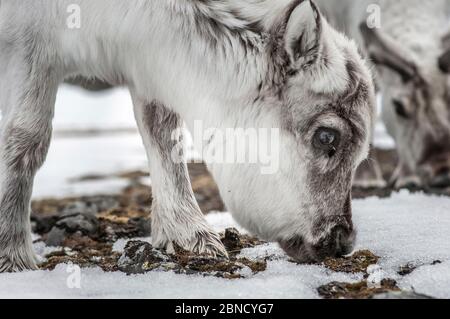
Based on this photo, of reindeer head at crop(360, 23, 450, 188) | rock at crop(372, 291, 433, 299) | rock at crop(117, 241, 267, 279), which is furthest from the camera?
reindeer head at crop(360, 23, 450, 188)

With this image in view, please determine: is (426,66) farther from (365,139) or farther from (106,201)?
(365,139)

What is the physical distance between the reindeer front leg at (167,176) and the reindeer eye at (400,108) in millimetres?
3610

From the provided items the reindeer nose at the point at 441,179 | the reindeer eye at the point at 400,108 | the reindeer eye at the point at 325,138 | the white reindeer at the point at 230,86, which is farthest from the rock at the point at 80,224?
the reindeer eye at the point at 400,108

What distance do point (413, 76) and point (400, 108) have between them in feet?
1.23

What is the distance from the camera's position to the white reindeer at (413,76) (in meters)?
7.92

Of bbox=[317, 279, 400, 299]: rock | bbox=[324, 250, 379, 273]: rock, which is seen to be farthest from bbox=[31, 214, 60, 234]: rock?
bbox=[317, 279, 400, 299]: rock

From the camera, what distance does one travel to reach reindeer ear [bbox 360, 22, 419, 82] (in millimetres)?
8067

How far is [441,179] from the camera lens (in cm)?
772

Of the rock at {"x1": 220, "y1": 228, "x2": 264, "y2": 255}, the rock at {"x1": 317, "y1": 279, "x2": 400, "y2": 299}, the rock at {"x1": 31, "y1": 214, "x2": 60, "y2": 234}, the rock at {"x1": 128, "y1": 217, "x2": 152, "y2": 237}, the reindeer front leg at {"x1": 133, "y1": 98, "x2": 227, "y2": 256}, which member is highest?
the reindeer front leg at {"x1": 133, "y1": 98, "x2": 227, "y2": 256}

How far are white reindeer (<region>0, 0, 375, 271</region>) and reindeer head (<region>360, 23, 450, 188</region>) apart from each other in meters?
3.75

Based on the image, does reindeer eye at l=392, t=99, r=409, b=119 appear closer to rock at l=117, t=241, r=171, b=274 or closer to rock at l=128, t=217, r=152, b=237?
rock at l=128, t=217, r=152, b=237

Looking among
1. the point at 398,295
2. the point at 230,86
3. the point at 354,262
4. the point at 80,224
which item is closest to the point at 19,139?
the point at 230,86

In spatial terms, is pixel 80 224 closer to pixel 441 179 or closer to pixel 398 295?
pixel 398 295

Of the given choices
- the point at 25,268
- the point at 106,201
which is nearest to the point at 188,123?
the point at 25,268
